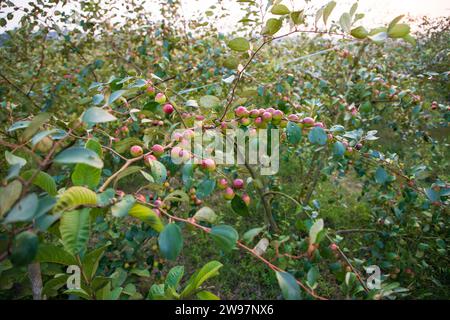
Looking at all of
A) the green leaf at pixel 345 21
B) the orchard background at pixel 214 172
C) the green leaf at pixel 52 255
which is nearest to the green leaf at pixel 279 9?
the orchard background at pixel 214 172

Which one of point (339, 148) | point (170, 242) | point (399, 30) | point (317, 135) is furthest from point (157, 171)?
point (399, 30)

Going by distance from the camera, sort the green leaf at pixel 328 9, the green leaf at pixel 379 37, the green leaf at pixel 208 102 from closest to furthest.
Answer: the green leaf at pixel 379 37, the green leaf at pixel 328 9, the green leaf at pixel 208 102

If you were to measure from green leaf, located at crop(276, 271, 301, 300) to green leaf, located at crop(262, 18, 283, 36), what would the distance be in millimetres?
645

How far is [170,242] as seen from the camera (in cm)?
56

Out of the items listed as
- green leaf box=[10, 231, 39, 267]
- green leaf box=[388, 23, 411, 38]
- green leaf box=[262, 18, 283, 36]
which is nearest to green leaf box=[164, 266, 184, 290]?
green leaf box=[10, 231, 39, 267]

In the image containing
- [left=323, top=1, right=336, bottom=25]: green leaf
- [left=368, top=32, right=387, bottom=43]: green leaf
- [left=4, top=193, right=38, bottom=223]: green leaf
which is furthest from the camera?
[left=323, top=1, right=336, bottom=25]: green leaf

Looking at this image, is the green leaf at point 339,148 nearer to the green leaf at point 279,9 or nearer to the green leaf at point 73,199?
the green leaf at point 279,9

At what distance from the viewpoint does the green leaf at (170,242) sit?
0.55 metres

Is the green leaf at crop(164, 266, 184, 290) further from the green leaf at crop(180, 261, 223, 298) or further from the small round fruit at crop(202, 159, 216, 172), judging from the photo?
the small round fruit at crop(202, 159, 216, 172)

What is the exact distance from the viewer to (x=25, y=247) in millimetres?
433

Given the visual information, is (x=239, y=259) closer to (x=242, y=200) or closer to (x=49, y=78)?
(x=242, y=200)

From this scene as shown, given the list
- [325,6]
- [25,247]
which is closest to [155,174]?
[25,247]

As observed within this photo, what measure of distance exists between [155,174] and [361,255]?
1927 mm

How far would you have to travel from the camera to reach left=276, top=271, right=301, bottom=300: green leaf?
0.56 meters
